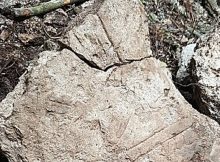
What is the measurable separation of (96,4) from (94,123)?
67 centimetres

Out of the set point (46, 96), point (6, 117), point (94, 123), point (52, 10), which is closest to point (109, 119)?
point (94, 123)

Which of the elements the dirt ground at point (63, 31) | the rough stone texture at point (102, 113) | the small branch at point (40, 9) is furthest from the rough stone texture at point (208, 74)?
the small branch at point (40, 9)

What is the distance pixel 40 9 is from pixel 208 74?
1.30 meters

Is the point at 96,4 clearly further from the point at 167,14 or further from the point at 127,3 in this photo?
the point at 167,14

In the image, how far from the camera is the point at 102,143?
8.17 feet

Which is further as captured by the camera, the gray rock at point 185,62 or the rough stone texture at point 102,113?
the gray rock at point 185,62

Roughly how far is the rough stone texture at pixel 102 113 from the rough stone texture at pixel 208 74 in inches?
6.3

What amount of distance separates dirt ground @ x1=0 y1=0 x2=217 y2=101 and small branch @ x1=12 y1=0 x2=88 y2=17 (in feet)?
0.13

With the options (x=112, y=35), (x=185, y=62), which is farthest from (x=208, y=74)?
(x=112, y=35)

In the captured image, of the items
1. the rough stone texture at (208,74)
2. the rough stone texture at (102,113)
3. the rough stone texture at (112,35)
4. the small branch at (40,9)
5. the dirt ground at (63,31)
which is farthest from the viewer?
the small branch at (40,9)

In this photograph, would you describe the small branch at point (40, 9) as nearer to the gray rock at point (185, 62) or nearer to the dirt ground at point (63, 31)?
the dirt ground at point (63, 31)

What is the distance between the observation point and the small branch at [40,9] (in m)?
3.39

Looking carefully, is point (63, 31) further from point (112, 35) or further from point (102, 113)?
point (102, 113)

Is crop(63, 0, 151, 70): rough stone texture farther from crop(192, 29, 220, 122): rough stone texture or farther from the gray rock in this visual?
the gray rock
